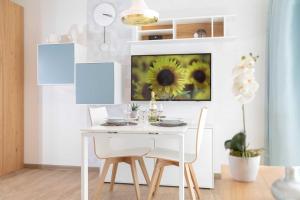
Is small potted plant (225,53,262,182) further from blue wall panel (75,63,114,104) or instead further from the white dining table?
blue wall panel (75,63,114,104)

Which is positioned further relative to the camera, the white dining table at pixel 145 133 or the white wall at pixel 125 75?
the white wall at pixel 125 75

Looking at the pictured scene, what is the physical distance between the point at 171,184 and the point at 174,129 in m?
1.19

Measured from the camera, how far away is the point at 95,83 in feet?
12.2

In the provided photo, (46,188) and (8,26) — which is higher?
(8,26)

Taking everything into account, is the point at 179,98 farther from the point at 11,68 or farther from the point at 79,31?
the point at 11,68

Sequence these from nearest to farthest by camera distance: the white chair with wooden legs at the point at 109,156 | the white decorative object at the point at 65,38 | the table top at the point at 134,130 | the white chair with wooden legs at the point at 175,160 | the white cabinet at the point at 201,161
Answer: the table top at the point at 134,130
the white chair with wooden legs at the point at 175,160
the white chair with wooden legs at the point at 109,156
the white cabinet at the point at 201,161
the white decorative object at the point at 65,38

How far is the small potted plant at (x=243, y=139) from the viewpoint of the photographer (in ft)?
3.99

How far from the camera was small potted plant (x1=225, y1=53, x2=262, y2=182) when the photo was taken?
1.22 metres

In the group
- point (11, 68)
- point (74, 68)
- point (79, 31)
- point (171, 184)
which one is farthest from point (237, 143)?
point (11, 68)

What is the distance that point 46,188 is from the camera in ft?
10.8

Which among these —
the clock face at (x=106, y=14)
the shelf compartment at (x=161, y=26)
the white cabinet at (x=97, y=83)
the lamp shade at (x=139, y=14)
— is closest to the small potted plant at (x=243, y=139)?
the lamp shade at (x=139, y=14)

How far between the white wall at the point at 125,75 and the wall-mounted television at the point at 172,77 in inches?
4.5

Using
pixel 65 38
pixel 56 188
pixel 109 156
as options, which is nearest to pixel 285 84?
pixel 109 156

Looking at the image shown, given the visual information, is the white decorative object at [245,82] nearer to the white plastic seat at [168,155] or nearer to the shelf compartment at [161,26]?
the white plastic seat at [168,155]
